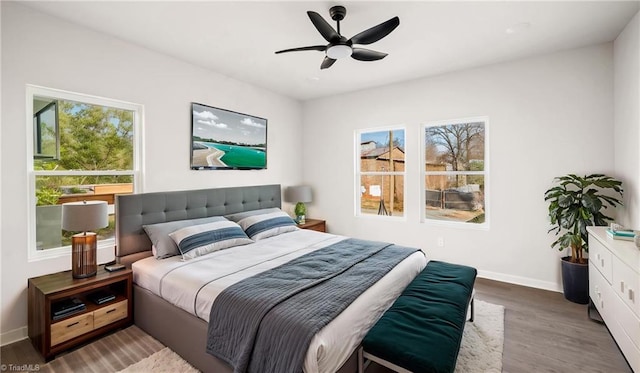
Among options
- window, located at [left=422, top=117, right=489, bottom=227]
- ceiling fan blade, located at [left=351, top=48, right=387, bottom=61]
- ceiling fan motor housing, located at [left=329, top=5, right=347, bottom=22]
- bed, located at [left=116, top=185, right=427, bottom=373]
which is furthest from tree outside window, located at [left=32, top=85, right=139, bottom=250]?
window, located at [left=422, top=117, right=489, bottom=227]

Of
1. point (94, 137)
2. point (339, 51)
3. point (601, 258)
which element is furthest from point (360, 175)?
point (94, 137)

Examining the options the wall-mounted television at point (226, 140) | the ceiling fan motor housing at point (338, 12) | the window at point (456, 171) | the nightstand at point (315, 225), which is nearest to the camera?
the ceiling fan motor housing at point (338, 12)

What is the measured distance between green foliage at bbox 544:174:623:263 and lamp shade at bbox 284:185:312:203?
10.7 ft

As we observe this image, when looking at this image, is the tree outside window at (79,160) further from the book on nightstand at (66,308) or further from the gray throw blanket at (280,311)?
the gray throw blanket at (280,311)

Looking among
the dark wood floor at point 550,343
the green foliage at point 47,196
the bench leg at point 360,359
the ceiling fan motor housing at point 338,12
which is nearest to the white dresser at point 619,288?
the dark wood floor at point 550,343

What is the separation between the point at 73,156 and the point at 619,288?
4.59 m

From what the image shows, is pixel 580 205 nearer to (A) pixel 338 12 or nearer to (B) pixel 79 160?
(A) pixel 338 12

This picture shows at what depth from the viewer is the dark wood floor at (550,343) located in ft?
6.77

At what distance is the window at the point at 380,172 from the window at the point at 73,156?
321 centimetres

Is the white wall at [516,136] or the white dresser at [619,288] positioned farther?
the white wall at [516,136]

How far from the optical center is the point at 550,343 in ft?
7.61

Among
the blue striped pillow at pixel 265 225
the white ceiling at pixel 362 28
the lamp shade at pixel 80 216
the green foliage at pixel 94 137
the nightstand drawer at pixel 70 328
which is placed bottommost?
the nightstand drawer at pixel 70 328

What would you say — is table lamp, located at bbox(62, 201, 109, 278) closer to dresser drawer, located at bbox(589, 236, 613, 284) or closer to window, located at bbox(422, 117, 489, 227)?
window, located at bbox(422, 117, 489, 227)

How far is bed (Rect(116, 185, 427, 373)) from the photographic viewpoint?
1.67 m
